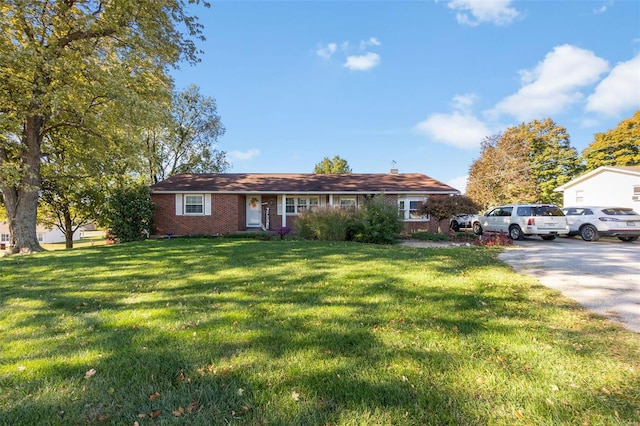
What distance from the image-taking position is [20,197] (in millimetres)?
11727

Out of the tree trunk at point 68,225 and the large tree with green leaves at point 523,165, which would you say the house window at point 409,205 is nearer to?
the large tree with green leaves at point 523,165

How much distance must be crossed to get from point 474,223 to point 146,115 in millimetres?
16949

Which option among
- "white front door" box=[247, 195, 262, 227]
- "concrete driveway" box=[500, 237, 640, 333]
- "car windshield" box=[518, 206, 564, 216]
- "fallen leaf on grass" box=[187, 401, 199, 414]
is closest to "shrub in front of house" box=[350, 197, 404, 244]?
"concrete driveway" box=[500, 237, 640, 333]

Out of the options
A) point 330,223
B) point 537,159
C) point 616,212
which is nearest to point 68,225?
point 330,223

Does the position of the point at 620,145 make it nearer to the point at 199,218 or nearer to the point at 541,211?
the point at 541,211

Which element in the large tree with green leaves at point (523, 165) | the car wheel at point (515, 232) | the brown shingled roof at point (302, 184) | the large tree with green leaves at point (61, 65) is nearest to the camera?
the large tree with green leaves at point (61, 65)

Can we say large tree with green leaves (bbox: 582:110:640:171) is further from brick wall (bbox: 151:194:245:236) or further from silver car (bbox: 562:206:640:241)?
brick wall (bbox: 151:194:245:236)

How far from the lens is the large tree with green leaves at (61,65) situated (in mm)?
10031

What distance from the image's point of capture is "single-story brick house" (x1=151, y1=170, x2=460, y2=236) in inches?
666

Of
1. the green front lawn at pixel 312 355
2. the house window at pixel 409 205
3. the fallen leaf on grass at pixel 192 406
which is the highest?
the house window at pixel 409 205

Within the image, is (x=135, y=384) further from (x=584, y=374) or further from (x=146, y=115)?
(x=146, y=115)

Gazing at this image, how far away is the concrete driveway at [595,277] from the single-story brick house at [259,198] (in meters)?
8.30

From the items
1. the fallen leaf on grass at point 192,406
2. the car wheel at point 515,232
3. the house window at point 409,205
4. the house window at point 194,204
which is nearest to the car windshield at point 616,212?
the car wheel at point 515,232

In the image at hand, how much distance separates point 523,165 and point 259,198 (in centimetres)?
2447
